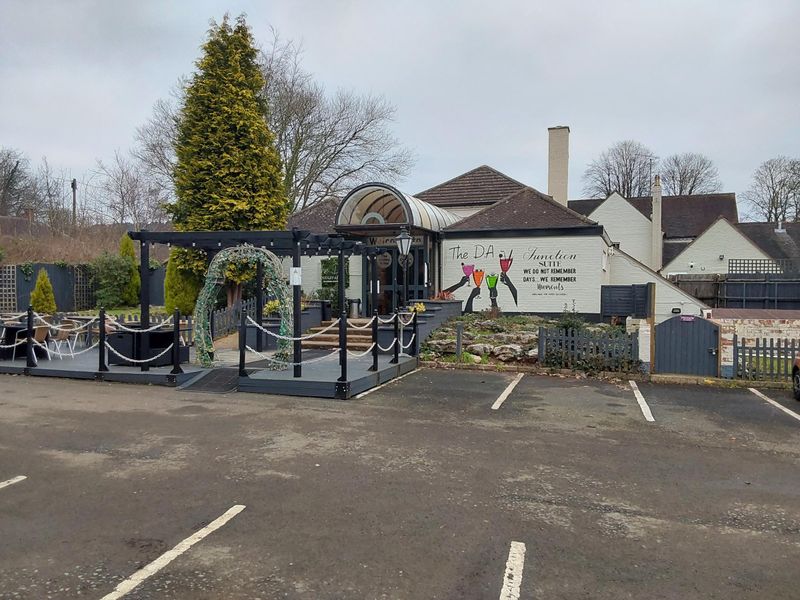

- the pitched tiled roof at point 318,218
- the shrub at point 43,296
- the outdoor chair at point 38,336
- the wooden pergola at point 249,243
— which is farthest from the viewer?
the pitched tiled roof at point 318,218

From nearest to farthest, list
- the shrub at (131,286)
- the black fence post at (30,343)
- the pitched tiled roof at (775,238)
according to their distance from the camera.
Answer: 1. the black fence post at (30,343)
2. the shrub at (131,286)
3. the pitched tiled roof at (775,238)

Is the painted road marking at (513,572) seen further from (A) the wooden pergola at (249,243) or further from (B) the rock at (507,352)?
(B) the rock at (507,352)

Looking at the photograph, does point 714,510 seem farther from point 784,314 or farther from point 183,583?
point 784,314

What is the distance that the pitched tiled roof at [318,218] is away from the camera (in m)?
24.7

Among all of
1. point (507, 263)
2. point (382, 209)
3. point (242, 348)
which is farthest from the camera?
point (507, 263)

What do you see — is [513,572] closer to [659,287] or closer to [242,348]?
[242,348]

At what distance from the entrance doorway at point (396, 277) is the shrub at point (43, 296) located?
13.6 m

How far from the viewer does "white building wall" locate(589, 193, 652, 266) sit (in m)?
40.0

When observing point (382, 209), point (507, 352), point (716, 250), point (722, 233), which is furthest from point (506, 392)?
point (722, 233)

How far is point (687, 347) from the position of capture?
13.4 meters

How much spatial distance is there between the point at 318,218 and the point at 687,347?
16623 millimetres

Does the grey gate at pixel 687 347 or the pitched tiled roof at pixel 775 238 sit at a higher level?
the pitched tiled roof at pixel 775 238

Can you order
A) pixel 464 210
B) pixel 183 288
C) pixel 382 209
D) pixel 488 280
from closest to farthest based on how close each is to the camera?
1. pixel 382 209
2. pixel 488 280
3. pixel 183 288
4. pixel 464 210

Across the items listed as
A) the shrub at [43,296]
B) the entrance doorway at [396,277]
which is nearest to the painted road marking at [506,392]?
the entrance doorway at [396,277]
